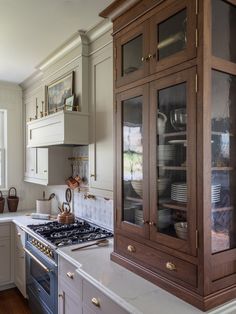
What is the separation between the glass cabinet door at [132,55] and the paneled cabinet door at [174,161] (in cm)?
20

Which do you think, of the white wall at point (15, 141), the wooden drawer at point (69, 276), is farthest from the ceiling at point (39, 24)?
the wooden drawer at point (69, 276)

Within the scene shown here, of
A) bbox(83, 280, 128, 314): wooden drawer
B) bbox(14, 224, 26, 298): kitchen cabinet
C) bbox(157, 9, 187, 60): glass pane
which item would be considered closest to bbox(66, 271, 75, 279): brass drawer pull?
bbox(83, 280, 128, 314): wooden drawer

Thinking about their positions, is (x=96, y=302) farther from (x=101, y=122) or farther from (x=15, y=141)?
(x=15, y=141)

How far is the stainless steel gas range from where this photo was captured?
2320 millimetres

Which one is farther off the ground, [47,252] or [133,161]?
[133,161]

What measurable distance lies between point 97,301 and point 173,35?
1526 mm

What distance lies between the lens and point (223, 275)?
1354 millimetres

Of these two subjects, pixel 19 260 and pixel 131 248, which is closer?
pixel 131 248

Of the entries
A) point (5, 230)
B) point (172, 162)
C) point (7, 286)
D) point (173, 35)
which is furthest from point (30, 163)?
point (173, 35)

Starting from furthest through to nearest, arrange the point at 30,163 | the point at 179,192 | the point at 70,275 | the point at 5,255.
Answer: the point at 30,163, the point at 5,255, the point at 70,275, the point at 179,192

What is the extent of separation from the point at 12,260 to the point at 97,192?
1.85 metres

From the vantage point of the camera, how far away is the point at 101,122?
94.9 inches

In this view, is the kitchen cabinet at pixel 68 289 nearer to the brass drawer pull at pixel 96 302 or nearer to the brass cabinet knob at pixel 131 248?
the brass drawer pull at pixel 96 302

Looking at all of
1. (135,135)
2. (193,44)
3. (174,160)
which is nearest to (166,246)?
(174,160)
